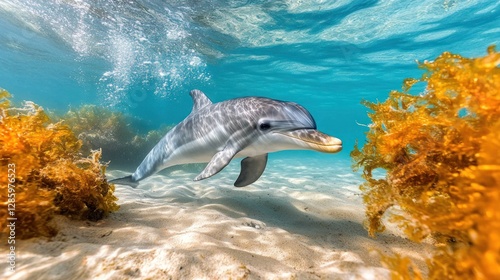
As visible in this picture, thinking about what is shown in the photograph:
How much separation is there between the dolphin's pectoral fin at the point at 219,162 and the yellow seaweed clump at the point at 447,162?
7.08 ft

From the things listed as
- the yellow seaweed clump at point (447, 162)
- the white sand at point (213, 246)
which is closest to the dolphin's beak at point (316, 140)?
the yellow seaweed clump at point (447, 162)

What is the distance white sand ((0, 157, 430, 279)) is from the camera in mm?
2305

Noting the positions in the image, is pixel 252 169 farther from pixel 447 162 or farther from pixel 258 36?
pixel 258 36

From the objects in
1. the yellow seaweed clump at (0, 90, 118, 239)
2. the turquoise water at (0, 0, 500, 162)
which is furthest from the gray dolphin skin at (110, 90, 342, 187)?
the turquoise water at (0, 0, 500, 162)

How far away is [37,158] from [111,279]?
2.05 meters

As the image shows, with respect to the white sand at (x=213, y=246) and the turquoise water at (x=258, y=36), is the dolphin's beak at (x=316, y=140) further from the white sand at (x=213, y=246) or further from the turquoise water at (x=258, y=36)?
the turquoise water at (x=258, y=36)

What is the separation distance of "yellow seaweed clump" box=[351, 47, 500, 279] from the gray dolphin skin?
0.74 meters

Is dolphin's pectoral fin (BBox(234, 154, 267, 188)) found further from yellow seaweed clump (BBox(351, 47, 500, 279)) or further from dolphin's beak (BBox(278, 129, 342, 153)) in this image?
yellow seaweed clump (BBox(351, 47, 500, 279))

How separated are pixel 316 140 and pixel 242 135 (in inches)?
72.8

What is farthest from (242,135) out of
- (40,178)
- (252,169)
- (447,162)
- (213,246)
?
(447,162)

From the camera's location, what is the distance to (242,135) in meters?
4.95

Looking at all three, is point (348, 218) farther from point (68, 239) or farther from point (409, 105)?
point (68, 239)

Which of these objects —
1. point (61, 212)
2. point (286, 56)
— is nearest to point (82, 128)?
point (61, 212)

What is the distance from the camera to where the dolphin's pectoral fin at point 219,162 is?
4.68 m
